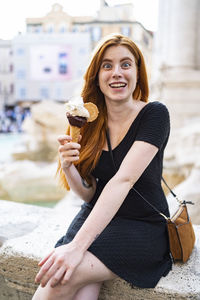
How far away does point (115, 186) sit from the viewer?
161 centimetres

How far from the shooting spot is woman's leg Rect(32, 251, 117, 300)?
4.62 feet

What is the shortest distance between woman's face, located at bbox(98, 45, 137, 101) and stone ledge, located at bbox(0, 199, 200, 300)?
981 mm

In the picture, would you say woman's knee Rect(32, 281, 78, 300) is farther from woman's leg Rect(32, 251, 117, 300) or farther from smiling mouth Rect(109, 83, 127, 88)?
smiling mouth Rect(109, 83, 127, 88)

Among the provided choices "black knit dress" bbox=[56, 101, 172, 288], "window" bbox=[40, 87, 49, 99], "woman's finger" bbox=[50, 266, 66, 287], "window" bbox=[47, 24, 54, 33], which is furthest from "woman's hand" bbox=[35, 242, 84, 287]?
"window" bbox=[47, 24, 54, 33]

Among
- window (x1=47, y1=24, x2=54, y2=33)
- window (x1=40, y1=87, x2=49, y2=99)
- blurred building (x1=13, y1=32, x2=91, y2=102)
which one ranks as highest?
window (x1=47, y1=24, x2=54, y2=33)

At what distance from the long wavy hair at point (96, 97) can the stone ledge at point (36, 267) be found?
1.27 ft

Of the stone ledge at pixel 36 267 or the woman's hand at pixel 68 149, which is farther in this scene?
the woman's hand at pixel 68 149

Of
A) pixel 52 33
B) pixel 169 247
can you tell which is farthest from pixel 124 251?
pixel 52 33

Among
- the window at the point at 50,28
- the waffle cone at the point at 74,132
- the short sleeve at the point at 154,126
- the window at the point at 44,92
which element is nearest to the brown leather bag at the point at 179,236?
the short sleeve at the point at 154,126

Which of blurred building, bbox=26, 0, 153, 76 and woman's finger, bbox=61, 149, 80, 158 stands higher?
blurred building, bbox=26, 0, 153, 76

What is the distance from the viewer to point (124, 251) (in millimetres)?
1541

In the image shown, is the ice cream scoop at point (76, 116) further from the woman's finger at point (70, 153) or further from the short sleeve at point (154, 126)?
the short sleeve at point (154, 126)

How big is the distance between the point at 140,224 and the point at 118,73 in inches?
33.3

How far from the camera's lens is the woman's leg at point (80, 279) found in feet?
4.62
